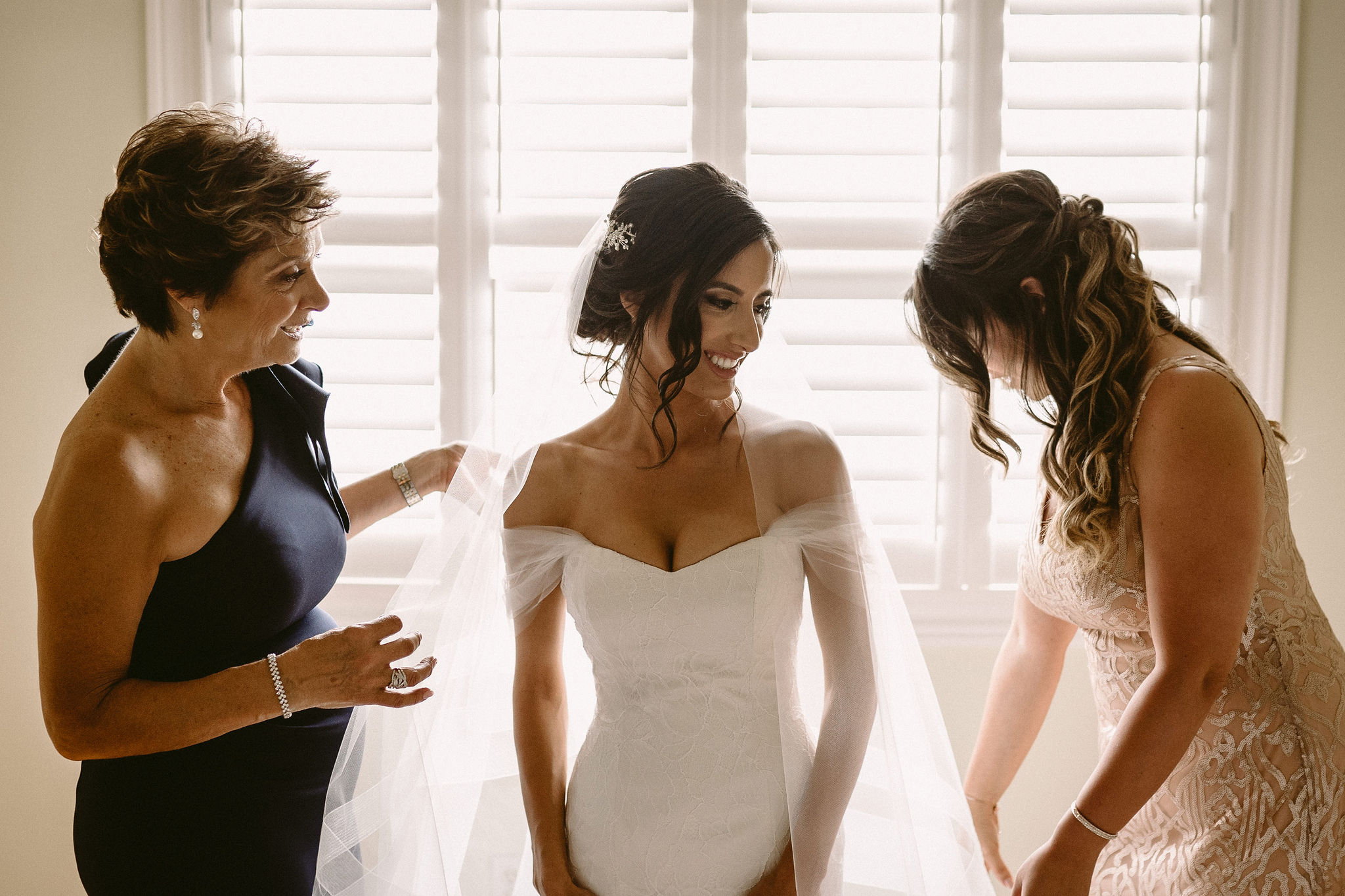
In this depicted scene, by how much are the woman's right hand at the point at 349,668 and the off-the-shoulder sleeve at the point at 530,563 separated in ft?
0.55

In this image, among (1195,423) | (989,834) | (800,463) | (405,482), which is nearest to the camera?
(1195,423)

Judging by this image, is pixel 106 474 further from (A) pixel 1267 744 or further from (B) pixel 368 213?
(A) pixel 1267 744

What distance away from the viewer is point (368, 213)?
2.05 m

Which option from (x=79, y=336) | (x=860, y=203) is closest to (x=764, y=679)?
(x=860, y=203)

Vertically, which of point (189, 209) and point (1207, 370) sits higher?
point (189, 209)

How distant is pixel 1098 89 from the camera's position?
6.61 ft

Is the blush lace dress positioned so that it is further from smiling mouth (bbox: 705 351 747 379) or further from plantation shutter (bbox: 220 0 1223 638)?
plantation shutter (bbox: 220 0 1223 638)

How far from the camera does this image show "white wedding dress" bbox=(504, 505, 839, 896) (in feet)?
4.07

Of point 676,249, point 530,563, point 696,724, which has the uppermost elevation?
point 676,249

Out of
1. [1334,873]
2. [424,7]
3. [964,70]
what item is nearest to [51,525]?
[424,7]

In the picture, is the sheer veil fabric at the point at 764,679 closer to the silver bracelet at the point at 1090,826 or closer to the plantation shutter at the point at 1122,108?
the silver bracelet at the point at 1090,826

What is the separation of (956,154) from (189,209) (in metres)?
1.54

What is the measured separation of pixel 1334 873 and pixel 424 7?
2229 mm

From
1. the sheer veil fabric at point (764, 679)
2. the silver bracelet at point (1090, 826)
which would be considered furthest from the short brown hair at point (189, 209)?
the silver bracelet at point (1090, 826)
